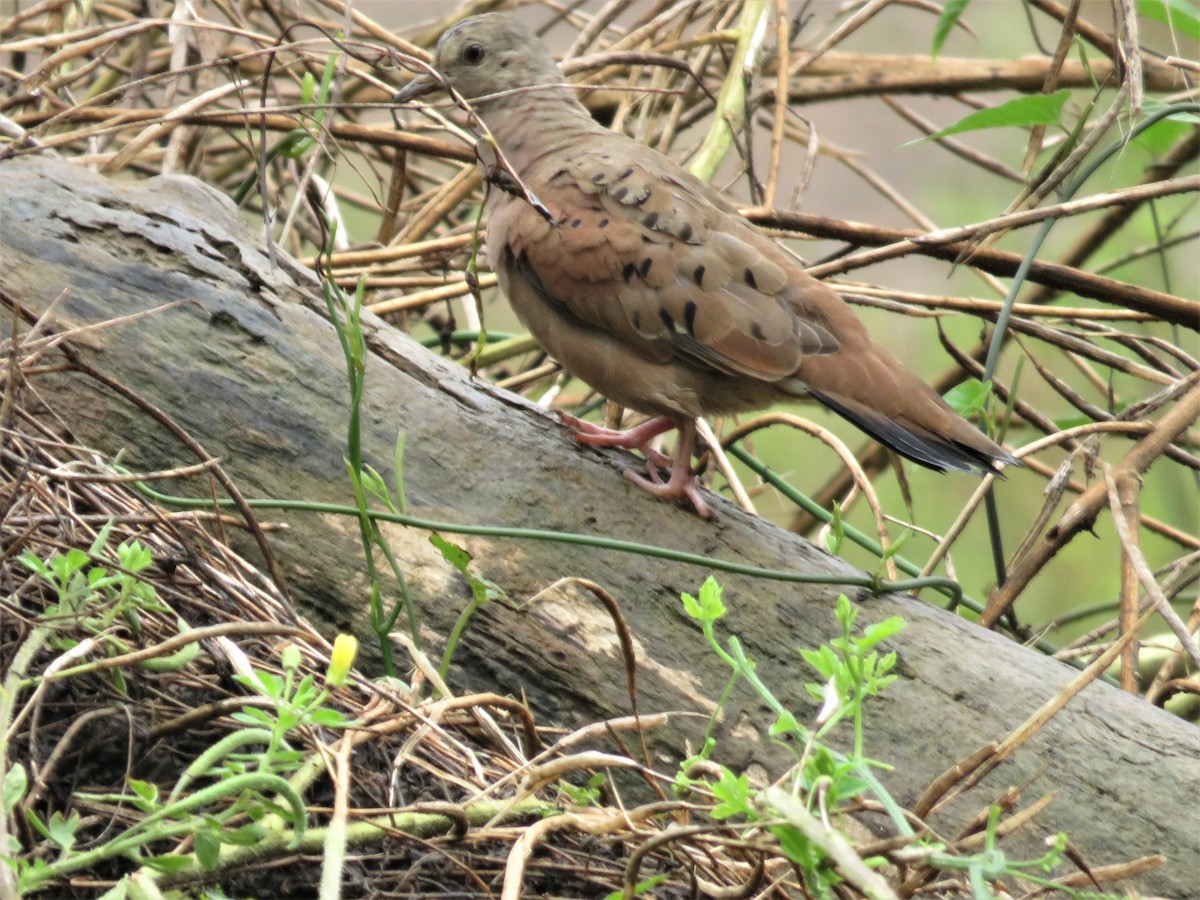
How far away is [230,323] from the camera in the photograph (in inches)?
93.6

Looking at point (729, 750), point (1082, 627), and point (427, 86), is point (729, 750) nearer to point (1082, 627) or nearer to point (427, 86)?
point (427, 86)

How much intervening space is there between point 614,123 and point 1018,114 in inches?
51.2

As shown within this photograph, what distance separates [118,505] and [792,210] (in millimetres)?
1866

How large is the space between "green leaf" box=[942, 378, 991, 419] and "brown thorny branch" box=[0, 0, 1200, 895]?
183mm

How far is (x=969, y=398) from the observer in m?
2.76

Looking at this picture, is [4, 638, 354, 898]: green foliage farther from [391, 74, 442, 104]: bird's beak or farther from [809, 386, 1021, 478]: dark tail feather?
[391, 74, 442, 104]: bird's beak

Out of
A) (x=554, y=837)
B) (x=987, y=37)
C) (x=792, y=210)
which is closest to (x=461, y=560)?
(x=554, y=837)

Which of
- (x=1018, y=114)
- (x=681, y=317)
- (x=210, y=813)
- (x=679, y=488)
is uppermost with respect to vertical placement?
(x=1018, y=114)

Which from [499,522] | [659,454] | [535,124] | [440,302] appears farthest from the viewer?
[440,302]

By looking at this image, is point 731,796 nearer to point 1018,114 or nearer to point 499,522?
point 499,522

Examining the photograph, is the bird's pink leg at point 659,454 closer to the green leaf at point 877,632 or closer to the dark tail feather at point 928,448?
the dark tail feather at point 928,448

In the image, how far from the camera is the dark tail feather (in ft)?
8.25

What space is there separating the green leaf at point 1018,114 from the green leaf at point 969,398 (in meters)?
0.53

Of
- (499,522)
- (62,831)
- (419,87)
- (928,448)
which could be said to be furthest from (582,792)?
(419,87)
